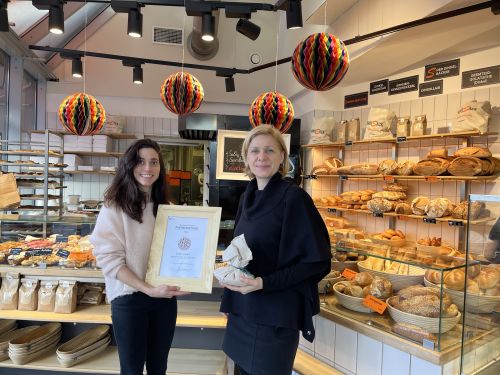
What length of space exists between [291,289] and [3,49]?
5.51 metres

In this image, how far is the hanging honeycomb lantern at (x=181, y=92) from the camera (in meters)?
2.99

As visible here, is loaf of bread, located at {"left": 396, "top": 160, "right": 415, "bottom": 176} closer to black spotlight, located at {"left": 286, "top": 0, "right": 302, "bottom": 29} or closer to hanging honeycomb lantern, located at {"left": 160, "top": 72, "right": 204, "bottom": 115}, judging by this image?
black spotlight, located at {"left": 286, "top": 0, "right": 302, "bottom": 29}

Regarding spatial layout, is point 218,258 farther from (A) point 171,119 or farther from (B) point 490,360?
(A) point 171,119

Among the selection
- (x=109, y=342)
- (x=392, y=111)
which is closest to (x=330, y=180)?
(x=392, y=111)

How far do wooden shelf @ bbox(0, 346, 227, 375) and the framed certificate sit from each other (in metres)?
1.04

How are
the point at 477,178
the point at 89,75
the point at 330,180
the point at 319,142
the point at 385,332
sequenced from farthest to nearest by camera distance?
the point at 89,75 < the point at 330,180 < the point at 319,142 < the point at 477,178 < the point at 385,332

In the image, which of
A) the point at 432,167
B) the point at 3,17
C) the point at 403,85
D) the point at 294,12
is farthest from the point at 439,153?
the point at 3,17

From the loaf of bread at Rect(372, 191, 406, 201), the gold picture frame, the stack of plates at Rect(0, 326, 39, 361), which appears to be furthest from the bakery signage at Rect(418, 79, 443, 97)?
the stack of plates at Rect(0, 326, 39, 361)

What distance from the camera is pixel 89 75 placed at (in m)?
6.09

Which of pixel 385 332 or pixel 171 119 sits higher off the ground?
pixel 171 119

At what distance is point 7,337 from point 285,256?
219 centimetres

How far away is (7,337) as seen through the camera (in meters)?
2.40

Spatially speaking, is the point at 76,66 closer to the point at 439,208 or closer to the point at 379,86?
the point at 379,86

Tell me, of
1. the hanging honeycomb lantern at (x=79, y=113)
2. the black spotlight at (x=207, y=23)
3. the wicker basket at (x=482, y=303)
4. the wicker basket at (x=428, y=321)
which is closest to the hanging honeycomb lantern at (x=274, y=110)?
the black spotlight at (x=207, y=23)
